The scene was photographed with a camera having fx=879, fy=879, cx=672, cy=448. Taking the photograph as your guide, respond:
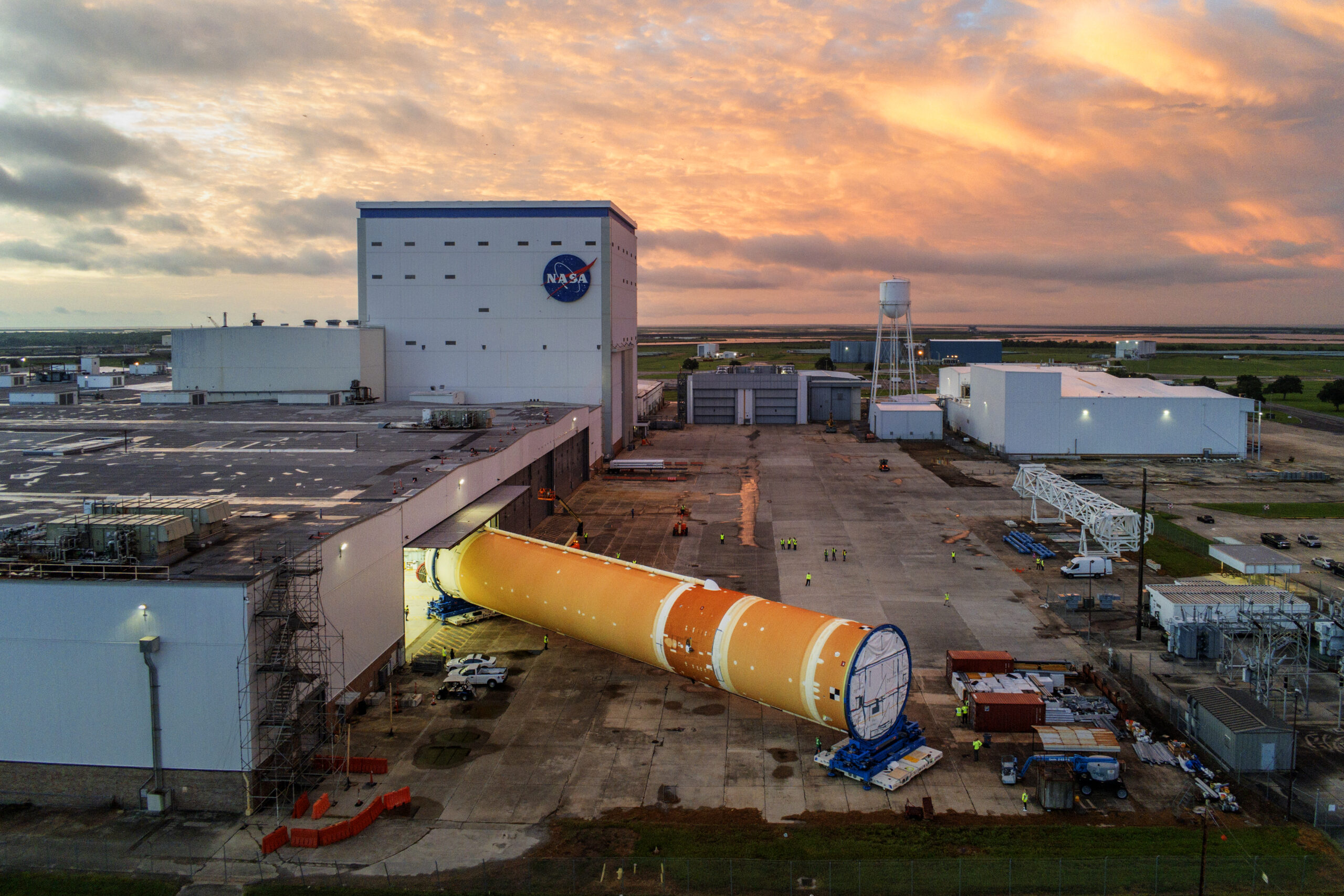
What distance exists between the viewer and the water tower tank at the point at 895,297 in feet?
403

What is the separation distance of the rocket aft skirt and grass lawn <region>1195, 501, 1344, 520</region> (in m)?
50.3

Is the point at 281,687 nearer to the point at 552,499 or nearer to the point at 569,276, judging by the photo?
the point at 552,499

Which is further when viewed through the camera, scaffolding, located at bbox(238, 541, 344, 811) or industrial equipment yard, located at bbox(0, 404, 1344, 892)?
scaffolding, located at bbox(238, 541, 344, 811)

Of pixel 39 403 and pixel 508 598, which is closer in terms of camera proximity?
pixel 508 598

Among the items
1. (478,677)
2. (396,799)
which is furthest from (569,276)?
(396,799)

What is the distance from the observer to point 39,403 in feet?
260

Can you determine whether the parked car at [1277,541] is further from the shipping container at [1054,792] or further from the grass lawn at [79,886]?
the grass lawn at [79,886]

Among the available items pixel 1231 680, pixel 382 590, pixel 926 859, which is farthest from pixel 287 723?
pixel 1231 680

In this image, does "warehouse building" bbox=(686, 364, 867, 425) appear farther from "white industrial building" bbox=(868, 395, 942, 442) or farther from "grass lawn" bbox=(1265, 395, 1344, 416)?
"grass lawn" bbox=(1265, 395, 1344, 416)

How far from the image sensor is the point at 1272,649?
3328cm

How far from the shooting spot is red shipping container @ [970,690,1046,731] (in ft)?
102

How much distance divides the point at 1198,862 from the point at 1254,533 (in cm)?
4483

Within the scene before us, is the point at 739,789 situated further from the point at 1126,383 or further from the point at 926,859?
the point at 1126,383

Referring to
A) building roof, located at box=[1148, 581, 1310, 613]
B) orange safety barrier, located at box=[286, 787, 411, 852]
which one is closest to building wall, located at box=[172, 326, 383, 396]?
orange safety barrier, located at box=[286, 787, 411, 852]
